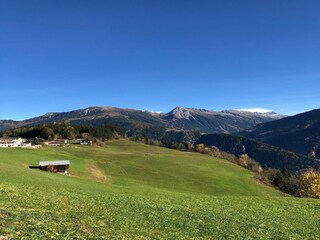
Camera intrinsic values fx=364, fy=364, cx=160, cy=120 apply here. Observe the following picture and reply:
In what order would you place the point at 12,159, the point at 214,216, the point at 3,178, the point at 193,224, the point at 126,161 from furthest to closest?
the point at 126,161 < the point at 12,159 < the point at 3,178 < the point at 214,216 < the point at 193,224

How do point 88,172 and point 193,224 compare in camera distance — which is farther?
point 88,172

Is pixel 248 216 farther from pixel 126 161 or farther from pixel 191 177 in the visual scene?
pixel 126 161

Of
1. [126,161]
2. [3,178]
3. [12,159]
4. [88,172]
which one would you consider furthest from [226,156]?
[3,178]

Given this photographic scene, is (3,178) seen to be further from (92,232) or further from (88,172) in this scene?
(88,172)

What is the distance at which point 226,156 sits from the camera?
199m

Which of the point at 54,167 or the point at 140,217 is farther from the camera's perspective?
the point at 54,167

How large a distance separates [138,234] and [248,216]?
16158 millimetres

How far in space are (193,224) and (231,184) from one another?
80528 mm

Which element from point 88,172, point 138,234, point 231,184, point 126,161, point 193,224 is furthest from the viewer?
point 126,161

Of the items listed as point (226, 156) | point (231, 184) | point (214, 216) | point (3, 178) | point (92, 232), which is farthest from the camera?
point (226, 156)

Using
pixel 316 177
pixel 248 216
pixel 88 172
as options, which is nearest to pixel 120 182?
pixel 88 172

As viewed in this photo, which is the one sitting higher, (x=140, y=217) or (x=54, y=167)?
(x=54, y=167)

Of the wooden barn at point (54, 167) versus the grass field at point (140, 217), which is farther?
the wooden barn at point (54, 167)

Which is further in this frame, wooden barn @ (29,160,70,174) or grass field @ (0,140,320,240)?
wooden barn @ (29,160,70,174)
